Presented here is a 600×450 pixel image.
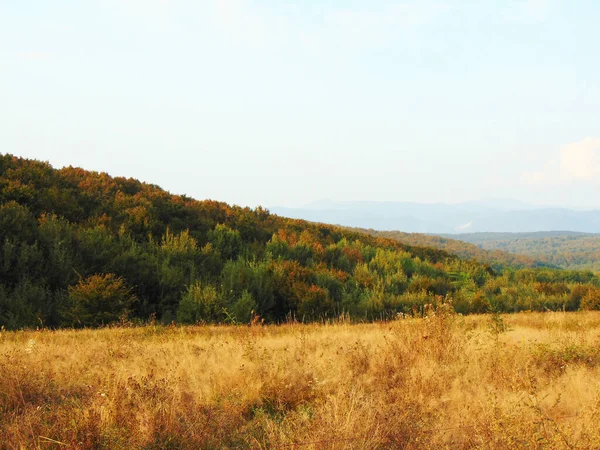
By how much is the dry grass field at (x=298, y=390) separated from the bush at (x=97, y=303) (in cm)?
176

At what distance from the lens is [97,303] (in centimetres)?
1102

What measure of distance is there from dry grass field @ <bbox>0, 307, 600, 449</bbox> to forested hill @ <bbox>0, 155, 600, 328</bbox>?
1756 mm

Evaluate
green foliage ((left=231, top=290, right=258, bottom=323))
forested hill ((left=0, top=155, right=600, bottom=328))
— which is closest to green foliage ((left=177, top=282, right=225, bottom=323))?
forested hill ((left=0, top=155, right=600, bottom=328))

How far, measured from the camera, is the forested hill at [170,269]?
11609 millimetres

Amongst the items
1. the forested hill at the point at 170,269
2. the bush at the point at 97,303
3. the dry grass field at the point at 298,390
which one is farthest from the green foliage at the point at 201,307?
the dry grass field at the point at 298,390

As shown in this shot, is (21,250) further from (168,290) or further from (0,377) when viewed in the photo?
(0,377)

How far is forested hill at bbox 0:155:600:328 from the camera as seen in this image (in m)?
11.6

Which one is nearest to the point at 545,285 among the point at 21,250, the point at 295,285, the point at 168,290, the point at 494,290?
the point at 494,290

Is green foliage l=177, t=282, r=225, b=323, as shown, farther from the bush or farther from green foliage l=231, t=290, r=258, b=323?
the bush

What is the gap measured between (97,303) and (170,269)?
9.99 feet

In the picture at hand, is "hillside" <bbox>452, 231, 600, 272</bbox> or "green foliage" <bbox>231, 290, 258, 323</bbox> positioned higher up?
"green foliage" <bbox>231, 290, 258, 323</bbox>

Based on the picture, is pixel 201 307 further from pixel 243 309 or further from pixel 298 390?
pixel 298 390

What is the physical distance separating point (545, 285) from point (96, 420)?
890 inches

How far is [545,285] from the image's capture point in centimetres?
2195
